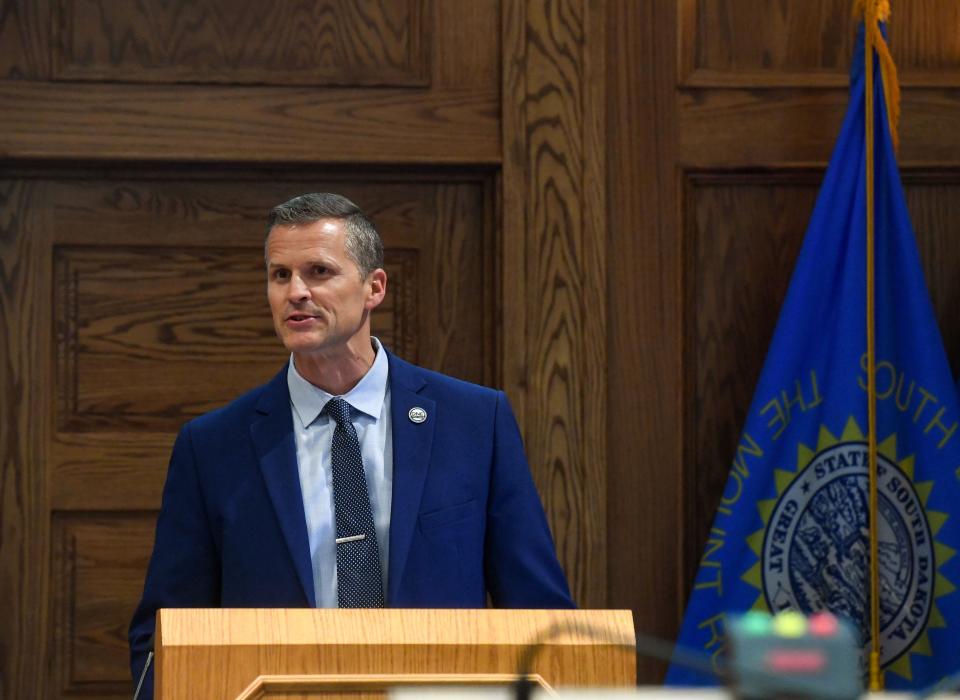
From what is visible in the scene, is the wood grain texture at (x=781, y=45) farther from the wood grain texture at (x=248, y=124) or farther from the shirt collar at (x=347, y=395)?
the shirt collar at (x=347, y=395)

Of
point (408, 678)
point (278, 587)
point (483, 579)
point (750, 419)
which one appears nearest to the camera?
point (408, 678)

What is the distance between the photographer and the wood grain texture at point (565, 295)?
3.60 metres

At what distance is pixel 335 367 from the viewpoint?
2.54 meters

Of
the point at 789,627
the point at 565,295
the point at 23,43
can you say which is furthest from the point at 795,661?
the point at 23,43

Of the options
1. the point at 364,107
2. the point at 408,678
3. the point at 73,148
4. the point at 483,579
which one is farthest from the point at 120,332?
the point at 408,678

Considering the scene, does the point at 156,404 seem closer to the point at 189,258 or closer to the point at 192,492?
the point at 189,258

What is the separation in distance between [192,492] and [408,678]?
87 cm

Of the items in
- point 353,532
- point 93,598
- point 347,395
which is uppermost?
point 347,395

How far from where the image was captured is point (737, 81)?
368cm

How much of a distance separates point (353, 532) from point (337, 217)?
1.75 ft

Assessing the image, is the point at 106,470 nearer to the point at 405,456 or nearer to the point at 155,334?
the point at 155,334

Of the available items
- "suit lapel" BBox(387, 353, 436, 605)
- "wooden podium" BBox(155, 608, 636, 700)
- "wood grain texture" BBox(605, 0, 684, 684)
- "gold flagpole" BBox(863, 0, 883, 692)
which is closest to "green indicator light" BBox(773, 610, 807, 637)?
"wooden podium" BBox(155, 608, 636, 700)

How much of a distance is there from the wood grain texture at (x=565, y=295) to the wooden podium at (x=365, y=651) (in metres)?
1.77

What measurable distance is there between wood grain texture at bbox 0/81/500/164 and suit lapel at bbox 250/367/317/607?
116cm
